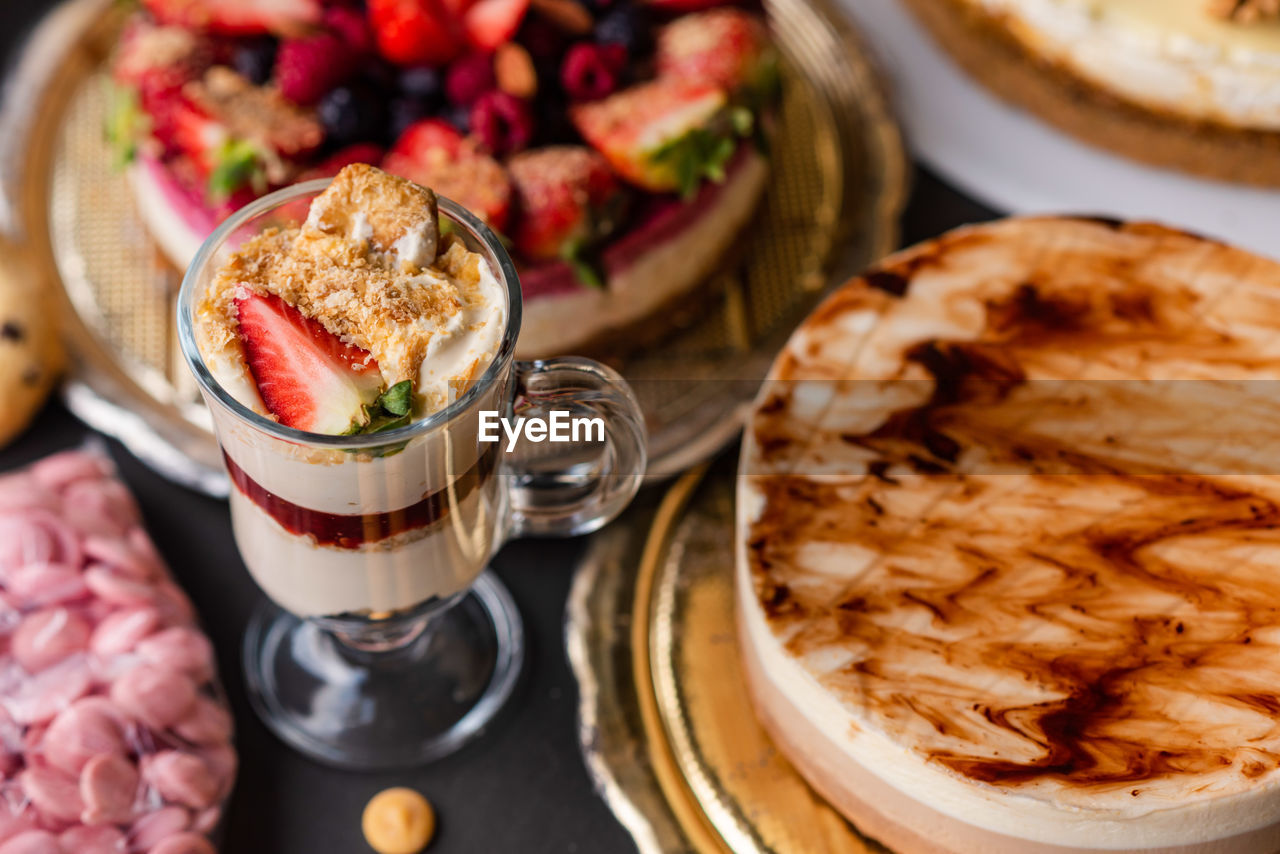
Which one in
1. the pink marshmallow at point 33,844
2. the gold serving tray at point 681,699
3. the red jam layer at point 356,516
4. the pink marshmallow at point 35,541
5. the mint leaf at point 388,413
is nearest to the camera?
the mint leaf at point 388,413

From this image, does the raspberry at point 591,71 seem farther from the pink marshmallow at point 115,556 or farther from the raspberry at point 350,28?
the pink marshmallow at point 115,556

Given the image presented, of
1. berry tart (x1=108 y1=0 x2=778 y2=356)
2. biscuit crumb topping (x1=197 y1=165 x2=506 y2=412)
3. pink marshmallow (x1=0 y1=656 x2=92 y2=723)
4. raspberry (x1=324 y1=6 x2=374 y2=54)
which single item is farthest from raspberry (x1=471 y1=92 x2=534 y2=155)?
pink marshmallow (x1=0 y1=656 x2=92 y2=723)

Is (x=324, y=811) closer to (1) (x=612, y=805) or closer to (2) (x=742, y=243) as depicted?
(1) (x=612, y=805)

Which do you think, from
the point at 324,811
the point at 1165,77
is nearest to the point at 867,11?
the point at 1165,77

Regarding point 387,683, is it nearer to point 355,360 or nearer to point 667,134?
point 355,360

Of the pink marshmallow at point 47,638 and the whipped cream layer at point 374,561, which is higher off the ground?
the whipped cream layer at point 374,561

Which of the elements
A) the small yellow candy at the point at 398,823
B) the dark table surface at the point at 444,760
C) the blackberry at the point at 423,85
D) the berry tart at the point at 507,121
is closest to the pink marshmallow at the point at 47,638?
the dark table surface at the point at 444,760

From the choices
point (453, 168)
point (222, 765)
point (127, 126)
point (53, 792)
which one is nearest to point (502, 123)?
point (453, 168)
